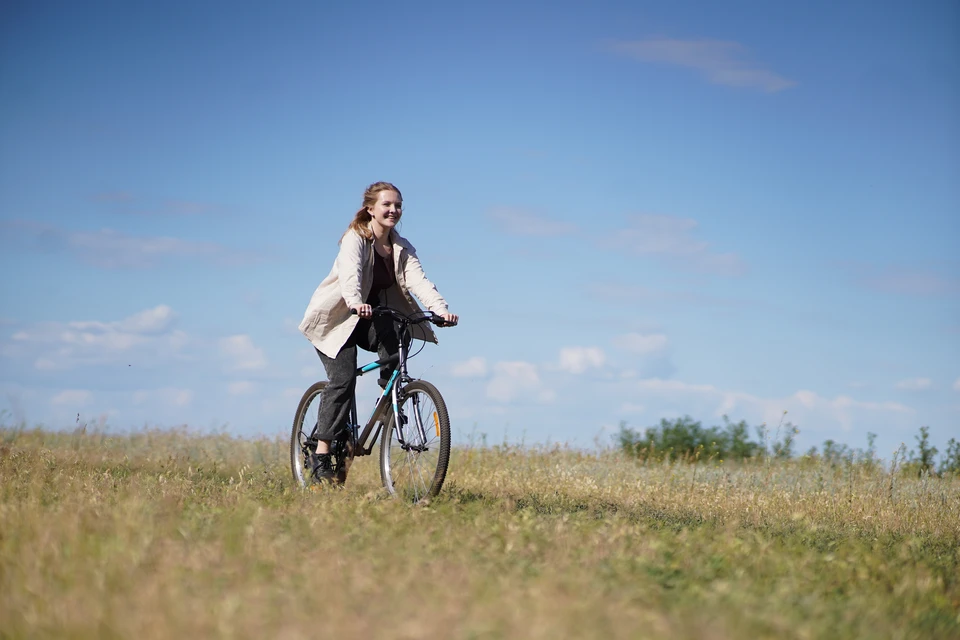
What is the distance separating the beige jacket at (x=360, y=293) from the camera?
8.59m

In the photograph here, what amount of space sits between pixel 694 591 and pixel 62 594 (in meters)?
3.08

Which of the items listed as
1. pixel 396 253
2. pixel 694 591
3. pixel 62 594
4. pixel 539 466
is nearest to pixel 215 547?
pixel 62 594

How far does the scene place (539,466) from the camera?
1382 centimetres

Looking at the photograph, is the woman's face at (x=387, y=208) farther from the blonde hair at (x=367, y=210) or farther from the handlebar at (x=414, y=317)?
the handlebar at (x=414, y=317)

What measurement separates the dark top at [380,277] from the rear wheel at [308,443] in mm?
1051

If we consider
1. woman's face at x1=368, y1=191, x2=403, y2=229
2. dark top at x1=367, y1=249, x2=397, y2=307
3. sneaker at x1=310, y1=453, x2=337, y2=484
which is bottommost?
sneaker at x1=310, y1=453, x2=337, y2=484

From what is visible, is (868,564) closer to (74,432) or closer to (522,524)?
(522,524)

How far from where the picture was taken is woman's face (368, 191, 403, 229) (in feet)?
28.5

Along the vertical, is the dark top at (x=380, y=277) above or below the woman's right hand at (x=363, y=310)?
above

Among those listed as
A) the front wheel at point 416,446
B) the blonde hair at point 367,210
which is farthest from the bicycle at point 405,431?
the blonde hair at point 367,210

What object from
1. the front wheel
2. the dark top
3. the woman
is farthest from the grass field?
the dark top

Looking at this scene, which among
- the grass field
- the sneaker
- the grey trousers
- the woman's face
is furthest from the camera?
the sneaker

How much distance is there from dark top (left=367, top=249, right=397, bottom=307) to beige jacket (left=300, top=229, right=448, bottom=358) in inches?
3.0

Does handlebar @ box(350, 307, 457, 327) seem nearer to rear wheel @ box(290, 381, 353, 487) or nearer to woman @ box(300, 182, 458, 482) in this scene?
woman @ box(300, 182, 458, 482)
